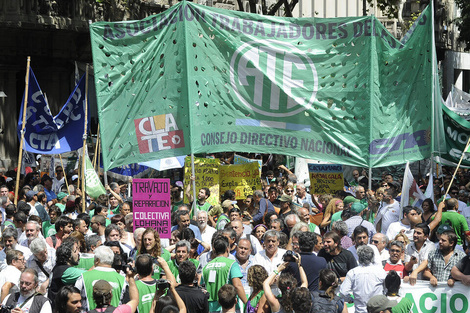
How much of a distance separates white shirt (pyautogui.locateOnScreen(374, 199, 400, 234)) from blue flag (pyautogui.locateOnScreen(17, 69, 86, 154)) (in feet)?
19.9

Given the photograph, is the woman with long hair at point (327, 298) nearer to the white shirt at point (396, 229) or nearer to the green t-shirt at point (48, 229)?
the white shirt at point (396, 229)

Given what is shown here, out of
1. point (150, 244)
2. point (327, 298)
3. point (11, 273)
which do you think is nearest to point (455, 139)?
point (150, 244)

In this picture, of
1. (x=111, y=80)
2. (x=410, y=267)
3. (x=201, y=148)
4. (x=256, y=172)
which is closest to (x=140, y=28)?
(x=111, y=80)

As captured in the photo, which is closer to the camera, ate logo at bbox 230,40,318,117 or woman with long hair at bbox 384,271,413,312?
woman with long hair at bbox 384,271,413,312

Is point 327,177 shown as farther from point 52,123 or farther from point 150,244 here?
point 150,244

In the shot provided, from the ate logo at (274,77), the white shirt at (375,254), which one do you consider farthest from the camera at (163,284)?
the ate logo at (274,77)

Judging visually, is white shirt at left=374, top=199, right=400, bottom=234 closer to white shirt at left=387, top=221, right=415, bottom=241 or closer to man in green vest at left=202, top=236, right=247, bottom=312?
white shirt at left=387, top=221, right=415, bottom=241

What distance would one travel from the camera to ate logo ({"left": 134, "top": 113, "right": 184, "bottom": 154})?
488 inches

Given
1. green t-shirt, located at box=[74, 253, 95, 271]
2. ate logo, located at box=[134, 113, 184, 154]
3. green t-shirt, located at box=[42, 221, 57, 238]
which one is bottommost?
green t-shirt, located at box=[42, 221, 57, 238]

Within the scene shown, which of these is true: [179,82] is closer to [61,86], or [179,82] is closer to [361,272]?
[361,272]

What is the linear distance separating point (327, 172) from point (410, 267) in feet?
16.4

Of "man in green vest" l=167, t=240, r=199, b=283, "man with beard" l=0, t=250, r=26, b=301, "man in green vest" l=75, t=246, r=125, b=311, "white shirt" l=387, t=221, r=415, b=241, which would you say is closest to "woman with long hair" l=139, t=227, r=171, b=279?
"man in green vest" l=167, t=240, r=199, b=283

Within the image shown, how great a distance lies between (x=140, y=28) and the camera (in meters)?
12.7

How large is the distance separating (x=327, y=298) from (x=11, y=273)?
3167 mm
